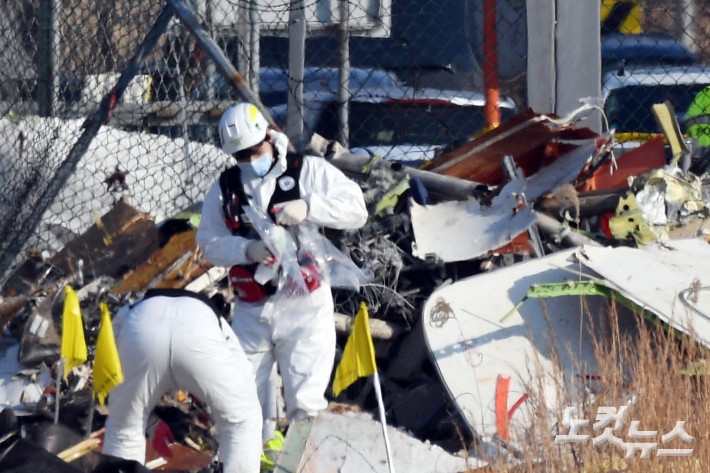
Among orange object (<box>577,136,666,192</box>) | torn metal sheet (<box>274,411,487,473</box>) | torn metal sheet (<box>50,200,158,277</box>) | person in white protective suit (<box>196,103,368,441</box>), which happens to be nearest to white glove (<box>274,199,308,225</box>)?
person in white protective suit (<box>196,103,368,441</box>)

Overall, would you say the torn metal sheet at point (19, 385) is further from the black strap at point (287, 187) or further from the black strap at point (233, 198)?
the black strap at point (287, 187)

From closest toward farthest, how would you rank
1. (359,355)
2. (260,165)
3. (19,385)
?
(359,355) → (260,165) → (19,385)

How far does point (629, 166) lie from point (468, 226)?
113 centimetres

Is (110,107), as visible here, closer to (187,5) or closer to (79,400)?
(187,5)

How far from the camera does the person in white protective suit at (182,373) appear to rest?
4656mm

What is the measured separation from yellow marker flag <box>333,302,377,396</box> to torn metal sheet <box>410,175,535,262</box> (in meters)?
1.52

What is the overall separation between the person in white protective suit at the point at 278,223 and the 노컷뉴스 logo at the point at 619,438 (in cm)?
146

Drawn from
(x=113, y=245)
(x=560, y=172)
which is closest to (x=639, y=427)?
(x=560, y=172)

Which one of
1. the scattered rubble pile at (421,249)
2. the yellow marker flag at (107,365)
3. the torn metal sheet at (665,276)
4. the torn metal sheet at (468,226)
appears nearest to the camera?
the yellow marker flag at (107,365)

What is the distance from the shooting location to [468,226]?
650 centimetres

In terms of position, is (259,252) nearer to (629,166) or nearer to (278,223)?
(278,223)

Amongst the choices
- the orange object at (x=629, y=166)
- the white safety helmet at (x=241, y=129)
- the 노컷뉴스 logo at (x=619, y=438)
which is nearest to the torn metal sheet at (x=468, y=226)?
the orange object at (x=629, y=166)

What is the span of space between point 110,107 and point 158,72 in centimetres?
40

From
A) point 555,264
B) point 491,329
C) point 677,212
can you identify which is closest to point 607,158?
point 677,212
